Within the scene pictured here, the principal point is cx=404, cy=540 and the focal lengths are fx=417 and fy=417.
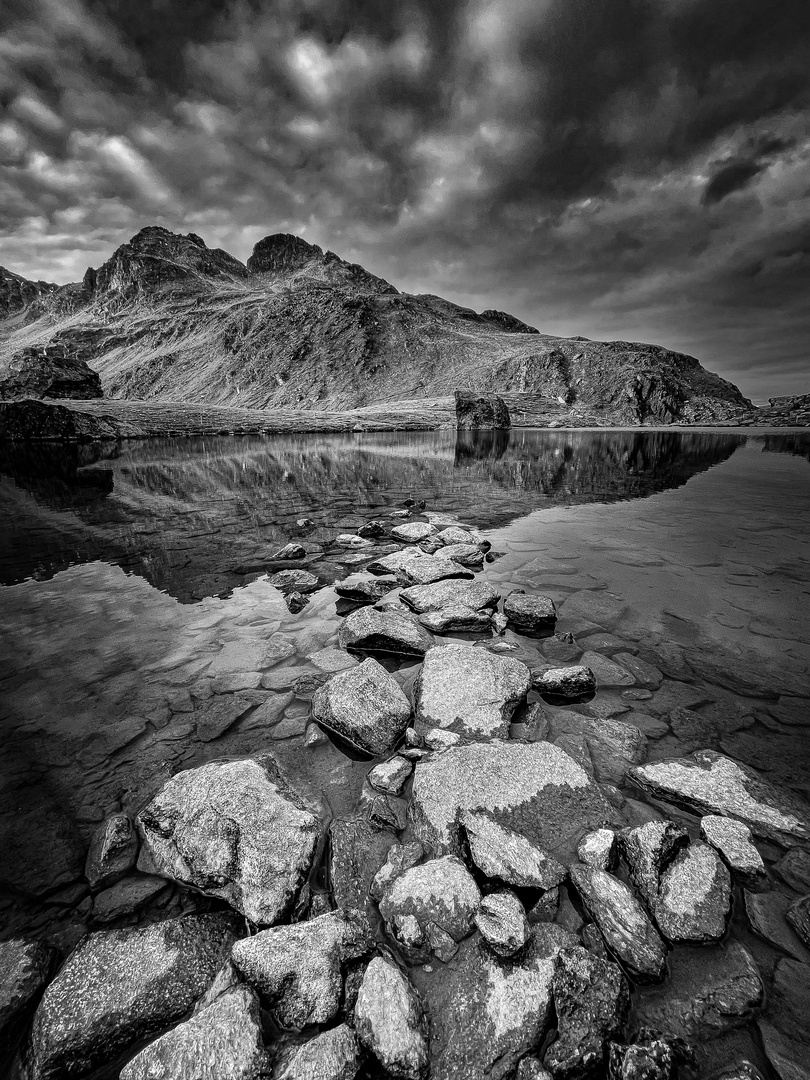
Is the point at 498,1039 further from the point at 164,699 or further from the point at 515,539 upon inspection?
the point at 515,539

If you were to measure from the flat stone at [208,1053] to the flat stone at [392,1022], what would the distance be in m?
0.60

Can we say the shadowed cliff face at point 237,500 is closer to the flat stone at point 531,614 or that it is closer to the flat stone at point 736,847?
the flat stone at point 531,614

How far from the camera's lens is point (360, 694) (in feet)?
17.1

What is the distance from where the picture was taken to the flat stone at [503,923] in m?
2.89

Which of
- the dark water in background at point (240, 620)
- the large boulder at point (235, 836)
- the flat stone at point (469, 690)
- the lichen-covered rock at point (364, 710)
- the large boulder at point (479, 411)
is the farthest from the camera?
the large boulder at point (479, 411)

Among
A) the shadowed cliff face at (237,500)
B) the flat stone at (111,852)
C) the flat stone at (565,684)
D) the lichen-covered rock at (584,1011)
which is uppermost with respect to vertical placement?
the shadowed cliff face at (237,500)

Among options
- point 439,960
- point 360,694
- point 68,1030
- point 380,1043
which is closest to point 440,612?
point 360,694

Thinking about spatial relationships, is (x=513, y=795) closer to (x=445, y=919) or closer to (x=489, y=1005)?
(x=445, y=919)

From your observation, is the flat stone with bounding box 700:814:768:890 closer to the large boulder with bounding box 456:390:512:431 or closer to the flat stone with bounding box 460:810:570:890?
the flat stone with bounding box 460:810:570:890

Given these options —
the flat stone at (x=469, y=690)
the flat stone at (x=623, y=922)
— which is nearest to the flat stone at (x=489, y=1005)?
the flat stone at (x=623, y=922)

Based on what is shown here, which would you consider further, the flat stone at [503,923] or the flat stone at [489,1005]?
the flat stone at [503,923]

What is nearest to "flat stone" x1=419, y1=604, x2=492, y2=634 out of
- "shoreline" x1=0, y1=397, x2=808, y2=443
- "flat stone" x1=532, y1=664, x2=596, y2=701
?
"flat stone" x1=532, y1=664, x2=596, y2=701

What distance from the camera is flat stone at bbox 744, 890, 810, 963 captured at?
2979 millimetres

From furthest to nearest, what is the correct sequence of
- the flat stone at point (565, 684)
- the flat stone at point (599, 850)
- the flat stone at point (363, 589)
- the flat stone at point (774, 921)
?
the flat stone at point (363, 589) < the flat stone at point (565, 684) < the flat stone at point (599, 850) < the flat stone at point (774, 921)
